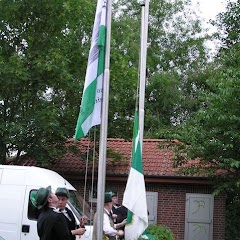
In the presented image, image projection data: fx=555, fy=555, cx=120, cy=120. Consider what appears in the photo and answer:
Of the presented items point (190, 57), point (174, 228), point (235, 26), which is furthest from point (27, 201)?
point (190, 57)

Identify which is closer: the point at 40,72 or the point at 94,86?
the point at 94,86

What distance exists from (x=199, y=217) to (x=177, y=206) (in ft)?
2.73

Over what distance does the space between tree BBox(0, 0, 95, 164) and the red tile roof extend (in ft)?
4.73

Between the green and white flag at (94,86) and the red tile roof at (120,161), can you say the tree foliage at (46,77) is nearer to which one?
the red tile roof at (120,161)

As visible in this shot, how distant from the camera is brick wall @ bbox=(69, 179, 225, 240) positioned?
1867 cm

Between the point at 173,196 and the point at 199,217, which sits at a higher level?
the point at 173,196

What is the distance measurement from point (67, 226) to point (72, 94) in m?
11.4

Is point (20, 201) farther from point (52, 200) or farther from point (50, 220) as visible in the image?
point (50, 220)

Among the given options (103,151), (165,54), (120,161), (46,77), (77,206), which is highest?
(165,54)

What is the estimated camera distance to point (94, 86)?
811cm

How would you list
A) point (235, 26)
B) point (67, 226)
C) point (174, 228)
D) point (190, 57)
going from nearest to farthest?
point (67, 226), point (174, 228), point (235, 26), point (190, 57)

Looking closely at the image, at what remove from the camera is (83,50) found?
1747cm

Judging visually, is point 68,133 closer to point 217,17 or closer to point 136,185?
point 136,185

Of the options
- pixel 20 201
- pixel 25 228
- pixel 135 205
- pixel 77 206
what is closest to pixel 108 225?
pixel 135 205
